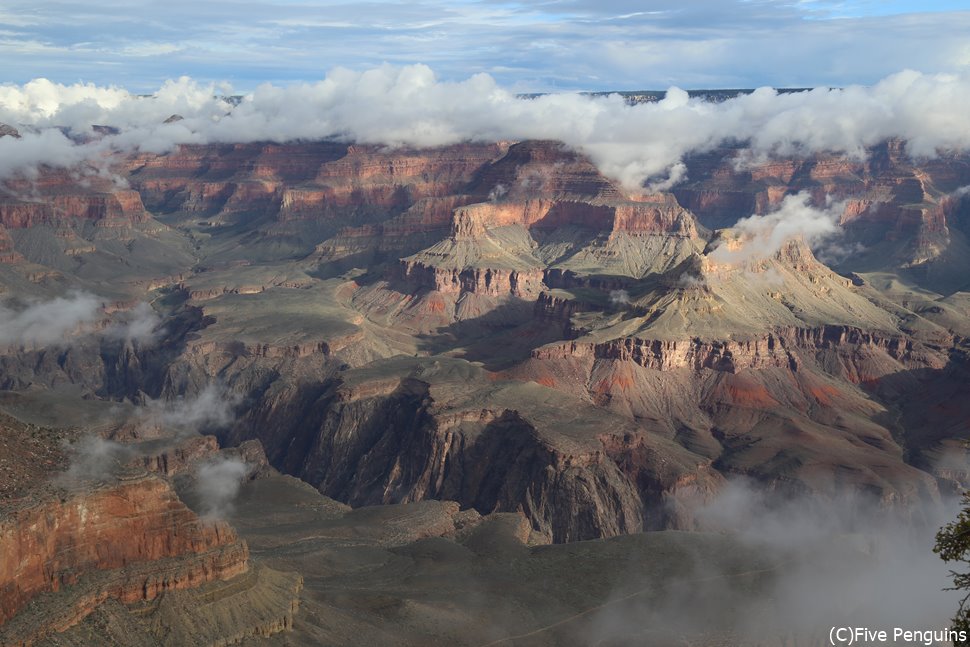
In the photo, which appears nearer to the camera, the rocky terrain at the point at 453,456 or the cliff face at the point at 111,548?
the cliff face at the point at 111,548

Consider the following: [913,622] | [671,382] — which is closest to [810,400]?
[671,382]

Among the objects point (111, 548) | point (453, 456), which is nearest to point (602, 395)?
point (453, 456)

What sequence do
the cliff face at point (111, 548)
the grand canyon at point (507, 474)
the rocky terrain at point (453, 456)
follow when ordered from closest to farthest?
the cliff face at point (111, 548)
the rocky terrain at point (453, 456)
the grand canyon at point (507, 474)

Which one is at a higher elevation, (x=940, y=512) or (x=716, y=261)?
(x=716, y=261)

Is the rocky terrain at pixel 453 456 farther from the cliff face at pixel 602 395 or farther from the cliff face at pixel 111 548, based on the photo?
the cliff face at pixel 602 395

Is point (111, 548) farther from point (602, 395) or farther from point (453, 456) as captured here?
point (602, 395)

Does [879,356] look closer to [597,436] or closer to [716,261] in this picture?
[716,261]

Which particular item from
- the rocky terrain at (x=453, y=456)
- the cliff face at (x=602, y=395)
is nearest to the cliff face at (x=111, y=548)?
the rocky terrain at (x=453, y=456)

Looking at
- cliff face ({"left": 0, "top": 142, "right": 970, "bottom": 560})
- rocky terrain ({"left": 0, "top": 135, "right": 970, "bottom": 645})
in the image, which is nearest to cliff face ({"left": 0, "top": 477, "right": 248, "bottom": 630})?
rocky terrain ({"left": 0, "top": 135, "right": 970, "bottom": 645})
